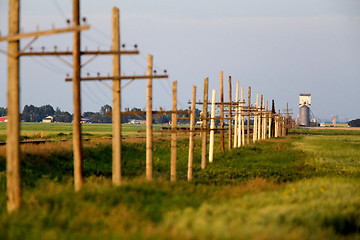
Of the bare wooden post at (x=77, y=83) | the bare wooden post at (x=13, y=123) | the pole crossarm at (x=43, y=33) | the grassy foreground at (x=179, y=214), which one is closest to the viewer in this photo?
the grassy foreground at (x=179, y=214)

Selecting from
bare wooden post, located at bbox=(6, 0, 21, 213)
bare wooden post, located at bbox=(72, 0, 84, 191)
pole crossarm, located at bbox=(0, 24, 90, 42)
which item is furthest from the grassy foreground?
pole crossarm, located at bbox=(0, 24, 90, 42)

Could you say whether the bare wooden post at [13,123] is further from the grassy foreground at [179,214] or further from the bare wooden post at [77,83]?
the bare wooden post at [77,83]

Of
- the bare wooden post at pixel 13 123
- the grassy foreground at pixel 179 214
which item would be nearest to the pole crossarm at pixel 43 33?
the bare wooden post at pixel 13 123

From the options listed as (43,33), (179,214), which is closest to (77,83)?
(43,33)

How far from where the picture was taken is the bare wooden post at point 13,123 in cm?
1934

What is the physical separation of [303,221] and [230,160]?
35.9m

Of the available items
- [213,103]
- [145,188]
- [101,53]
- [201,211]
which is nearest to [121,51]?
[101,53]

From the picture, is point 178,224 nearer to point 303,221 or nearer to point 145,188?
point 303,221

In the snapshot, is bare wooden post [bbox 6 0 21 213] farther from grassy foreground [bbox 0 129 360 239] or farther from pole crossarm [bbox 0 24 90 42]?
grassy foreground [bbox 0 129 360 239]

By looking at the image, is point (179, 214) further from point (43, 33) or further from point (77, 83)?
point (77, 83)

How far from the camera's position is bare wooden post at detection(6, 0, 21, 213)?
1934 centimetres

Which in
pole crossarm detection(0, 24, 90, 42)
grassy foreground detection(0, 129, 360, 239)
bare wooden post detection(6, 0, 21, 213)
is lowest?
grassy foreground detection(0, 129, 360, 239)

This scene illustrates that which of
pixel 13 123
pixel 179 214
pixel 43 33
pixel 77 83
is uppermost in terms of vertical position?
pixel 43 33

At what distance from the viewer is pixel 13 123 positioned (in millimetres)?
19422
